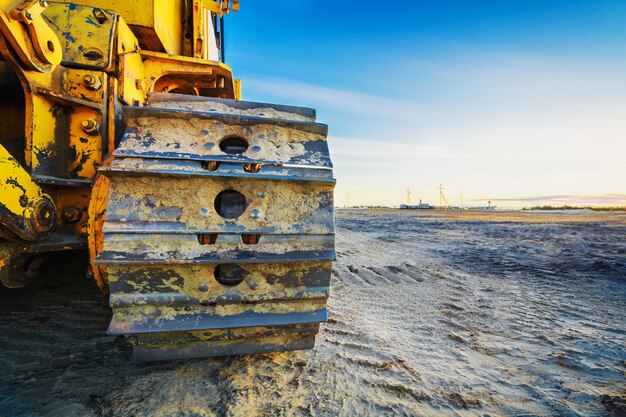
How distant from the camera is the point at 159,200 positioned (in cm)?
Result: 143

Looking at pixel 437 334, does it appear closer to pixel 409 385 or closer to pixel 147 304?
pixel 409 385

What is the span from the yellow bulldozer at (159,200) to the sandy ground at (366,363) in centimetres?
27

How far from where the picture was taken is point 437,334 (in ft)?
8.32

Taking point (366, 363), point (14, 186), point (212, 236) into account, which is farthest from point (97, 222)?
point (366, 363)

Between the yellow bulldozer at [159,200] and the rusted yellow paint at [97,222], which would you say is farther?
the rusted yellow paint at [97,222]

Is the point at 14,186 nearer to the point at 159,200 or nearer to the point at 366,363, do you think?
the point at 159,200

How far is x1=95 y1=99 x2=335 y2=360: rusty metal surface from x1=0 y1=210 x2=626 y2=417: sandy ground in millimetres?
296

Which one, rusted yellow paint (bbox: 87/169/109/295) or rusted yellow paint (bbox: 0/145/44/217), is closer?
rusted yellow paint (bbox: 0/145/44/217)

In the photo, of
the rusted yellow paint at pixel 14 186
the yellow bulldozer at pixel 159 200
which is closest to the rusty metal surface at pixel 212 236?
the yellow bulldozer at pixel 159 200

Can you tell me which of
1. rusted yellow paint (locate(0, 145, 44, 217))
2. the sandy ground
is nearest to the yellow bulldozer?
rusted yellow paint (locate(0, 145, 44, 217))

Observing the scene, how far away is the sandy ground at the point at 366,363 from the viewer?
1589mm

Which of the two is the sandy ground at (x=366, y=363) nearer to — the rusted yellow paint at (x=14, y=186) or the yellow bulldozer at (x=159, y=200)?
the yellow bulldozer at (x=159, y=200)

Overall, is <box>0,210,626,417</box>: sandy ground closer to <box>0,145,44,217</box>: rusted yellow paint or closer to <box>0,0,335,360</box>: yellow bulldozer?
<box>0,0,335,360</box>: yellow bulldozer

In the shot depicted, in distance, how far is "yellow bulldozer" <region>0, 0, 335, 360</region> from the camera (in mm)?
1370
